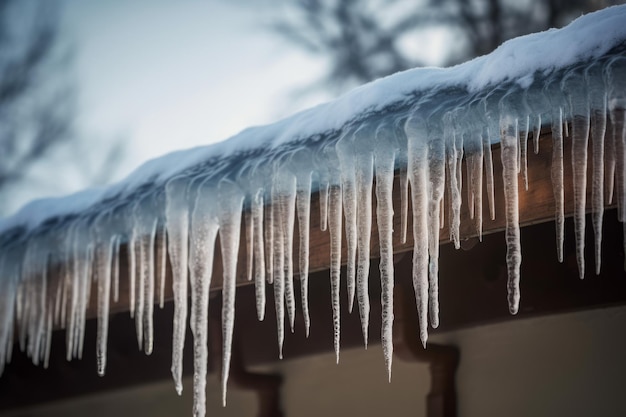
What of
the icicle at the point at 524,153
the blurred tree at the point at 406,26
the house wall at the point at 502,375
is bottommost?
the house wall at the point at 502,375

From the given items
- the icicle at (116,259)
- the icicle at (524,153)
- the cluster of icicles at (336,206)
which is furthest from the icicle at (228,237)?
the icicle at (524,153)

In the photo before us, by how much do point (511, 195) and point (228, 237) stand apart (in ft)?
2.99

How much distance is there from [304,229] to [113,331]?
1.73 metres

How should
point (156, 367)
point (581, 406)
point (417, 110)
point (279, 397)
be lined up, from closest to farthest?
point (417, 110), point (581, 406), point (279, 397), point (156, 367)

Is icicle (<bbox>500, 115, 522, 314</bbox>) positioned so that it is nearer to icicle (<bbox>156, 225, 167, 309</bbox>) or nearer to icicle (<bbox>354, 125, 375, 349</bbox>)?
icicle (<bbox>354, 125, 375, 349</bbox>)

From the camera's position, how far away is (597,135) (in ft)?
6.13

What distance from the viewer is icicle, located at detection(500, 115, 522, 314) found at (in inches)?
77.1

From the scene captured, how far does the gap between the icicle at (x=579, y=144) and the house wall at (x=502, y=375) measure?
689 mm

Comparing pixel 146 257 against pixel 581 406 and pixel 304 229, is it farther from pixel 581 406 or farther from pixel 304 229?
pixel 581 406

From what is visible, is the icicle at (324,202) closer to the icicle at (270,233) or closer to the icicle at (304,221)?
the icicle at (304,221)

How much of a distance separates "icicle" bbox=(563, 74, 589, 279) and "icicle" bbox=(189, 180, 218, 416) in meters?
1.08

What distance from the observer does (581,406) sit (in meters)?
2.53

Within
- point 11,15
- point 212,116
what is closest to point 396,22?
point 212,116

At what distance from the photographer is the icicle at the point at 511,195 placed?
1958 mm
